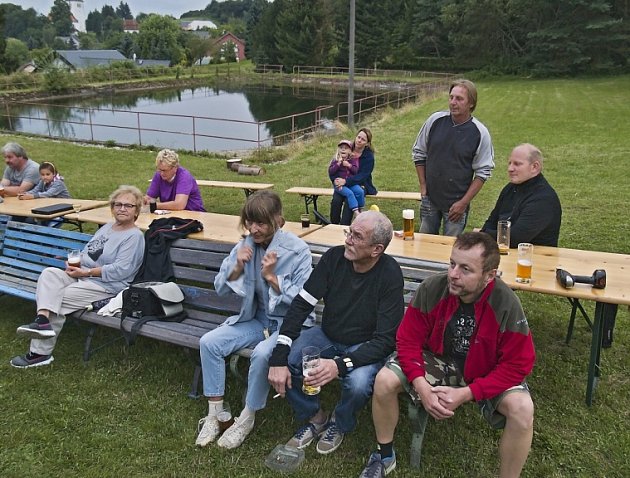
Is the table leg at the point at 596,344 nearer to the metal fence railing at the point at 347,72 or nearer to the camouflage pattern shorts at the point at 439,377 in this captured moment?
the camouflage pattern shorts at the point at 439,377

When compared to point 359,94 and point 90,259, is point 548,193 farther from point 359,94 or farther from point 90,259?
point 359,94

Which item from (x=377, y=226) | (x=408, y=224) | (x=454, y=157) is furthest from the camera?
(x=454, y=157)

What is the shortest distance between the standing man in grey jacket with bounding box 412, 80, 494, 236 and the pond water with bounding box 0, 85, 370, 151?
7.63 m

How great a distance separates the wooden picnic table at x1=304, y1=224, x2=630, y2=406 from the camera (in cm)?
306

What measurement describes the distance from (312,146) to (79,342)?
1003 cm

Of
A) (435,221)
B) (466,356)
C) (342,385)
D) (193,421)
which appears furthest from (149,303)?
(435,221)

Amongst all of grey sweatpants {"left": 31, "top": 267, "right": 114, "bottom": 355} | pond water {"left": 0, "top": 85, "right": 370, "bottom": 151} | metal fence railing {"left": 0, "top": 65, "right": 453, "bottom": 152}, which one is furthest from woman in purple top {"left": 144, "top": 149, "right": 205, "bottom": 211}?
metal fence railing {"left": 0, "top": 65, "right": 453, "bottom": 152}

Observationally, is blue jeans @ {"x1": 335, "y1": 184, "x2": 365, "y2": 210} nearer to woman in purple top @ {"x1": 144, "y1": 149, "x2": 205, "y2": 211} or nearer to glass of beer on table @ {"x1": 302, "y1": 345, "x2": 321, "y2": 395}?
woman in purple top @ {"x1": 144, "y1": 149, "x2": 205, "y2": 211}

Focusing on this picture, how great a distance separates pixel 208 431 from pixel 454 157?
2965 mm

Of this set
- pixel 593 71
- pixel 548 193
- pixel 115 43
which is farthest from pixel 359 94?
pixel 115 43

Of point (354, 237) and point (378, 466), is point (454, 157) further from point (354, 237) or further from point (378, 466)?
point (378, 466)

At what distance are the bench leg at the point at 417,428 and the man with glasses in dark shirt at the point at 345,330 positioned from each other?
0.26 m

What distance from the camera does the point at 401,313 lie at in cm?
297

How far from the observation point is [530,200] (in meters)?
3.81
